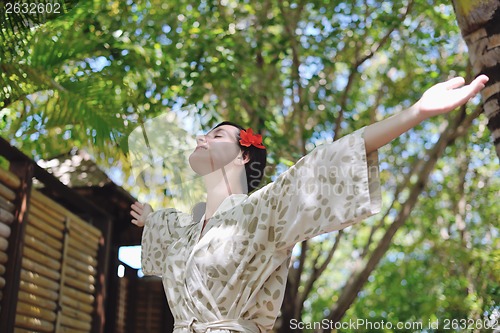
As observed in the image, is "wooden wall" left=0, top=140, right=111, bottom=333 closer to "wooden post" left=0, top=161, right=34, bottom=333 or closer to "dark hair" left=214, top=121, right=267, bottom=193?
"wooden post" left=0, top=161, right=34, bottom=333

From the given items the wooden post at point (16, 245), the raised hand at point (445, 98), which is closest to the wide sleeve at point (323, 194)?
the raised hand at point (445, 98)

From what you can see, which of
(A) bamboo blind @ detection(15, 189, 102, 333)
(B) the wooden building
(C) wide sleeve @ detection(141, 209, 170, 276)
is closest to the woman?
(C) wide sleeve @ detection(141, 209, 170, 276)

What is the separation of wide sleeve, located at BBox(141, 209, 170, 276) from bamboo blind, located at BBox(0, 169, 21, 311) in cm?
193

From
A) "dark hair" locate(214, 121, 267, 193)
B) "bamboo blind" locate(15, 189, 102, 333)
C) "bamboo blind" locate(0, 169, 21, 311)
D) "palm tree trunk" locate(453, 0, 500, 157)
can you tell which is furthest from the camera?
"bamboo blind" locate(15, 189, 102, 333)

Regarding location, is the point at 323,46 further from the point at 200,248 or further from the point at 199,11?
the point at 200,248

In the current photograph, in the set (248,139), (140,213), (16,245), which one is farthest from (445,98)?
(16,245)

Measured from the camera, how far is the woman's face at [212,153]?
2877mm

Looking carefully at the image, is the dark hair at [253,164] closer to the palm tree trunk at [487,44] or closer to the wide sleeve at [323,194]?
the wide sleeve at [323,194]

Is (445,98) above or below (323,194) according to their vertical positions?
above

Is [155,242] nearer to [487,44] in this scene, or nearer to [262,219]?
[262,219]

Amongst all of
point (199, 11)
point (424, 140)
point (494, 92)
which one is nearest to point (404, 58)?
point (424, 140)

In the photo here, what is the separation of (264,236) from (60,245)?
356cm

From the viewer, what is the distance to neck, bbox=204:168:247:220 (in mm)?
2867

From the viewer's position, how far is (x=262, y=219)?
254cm
